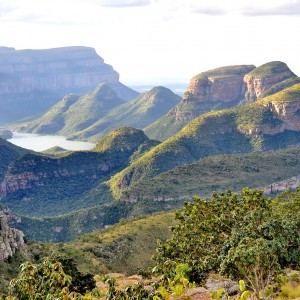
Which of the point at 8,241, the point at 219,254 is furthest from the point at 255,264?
the point at 8,241

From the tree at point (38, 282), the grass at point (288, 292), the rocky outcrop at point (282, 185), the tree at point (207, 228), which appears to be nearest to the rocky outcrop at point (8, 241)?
the tree at point (207, 228)

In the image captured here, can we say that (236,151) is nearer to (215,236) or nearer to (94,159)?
(94,159)

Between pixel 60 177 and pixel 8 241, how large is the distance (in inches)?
4041

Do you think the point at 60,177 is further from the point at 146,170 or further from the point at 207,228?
the point at 207,228

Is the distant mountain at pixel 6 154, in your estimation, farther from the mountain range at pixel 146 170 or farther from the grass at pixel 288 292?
the grass at pixel 288 292

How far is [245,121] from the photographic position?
590ft

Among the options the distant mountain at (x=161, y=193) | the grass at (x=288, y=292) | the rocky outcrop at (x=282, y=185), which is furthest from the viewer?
the rocky outcrop at (x=282, y=185)

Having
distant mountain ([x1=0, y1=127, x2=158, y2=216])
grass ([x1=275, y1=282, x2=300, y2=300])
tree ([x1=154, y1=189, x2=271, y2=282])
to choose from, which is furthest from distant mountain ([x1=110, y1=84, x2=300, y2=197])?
grass ([x1=275, y1=282, x2=300, y2=300])

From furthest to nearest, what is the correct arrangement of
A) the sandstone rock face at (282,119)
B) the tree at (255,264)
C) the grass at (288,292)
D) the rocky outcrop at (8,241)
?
the sandstone rock face at (282,119)
the rocky outcrop at (8,241)
the grass at (288,292)
the tree at (255,264)

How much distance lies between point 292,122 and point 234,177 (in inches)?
3029

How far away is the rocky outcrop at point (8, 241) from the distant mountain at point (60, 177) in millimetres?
83679

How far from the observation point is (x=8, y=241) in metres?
48.3

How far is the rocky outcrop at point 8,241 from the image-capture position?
1825 inches

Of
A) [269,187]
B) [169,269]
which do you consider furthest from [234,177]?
[169,269]
